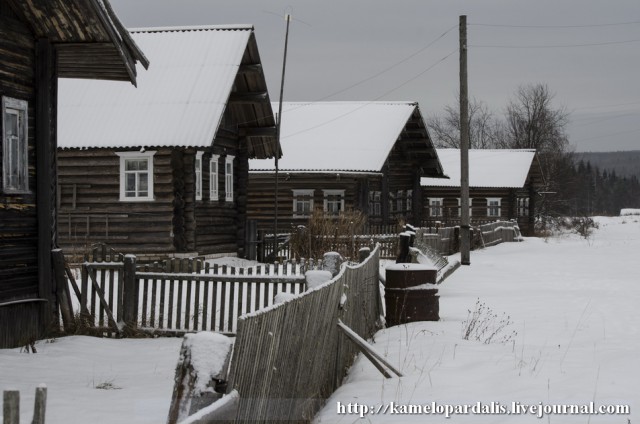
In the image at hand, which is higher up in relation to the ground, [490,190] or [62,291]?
[490,190]

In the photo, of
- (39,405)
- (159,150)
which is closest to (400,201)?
(159,150)

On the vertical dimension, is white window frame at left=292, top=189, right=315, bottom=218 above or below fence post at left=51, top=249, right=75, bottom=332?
above

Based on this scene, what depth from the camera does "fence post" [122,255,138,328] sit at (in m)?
12.1

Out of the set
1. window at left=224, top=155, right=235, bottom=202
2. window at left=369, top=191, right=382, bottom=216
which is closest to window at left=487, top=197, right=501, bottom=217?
window at left=369, top=191, right=382, bottom=216

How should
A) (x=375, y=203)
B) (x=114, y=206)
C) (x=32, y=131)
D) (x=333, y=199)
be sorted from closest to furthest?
(x=32, y=131)
(x=114, y=206)
(x=333, y=199)
(x=375, y=203)

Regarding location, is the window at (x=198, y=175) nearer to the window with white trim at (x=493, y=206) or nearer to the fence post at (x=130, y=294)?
the fence post at (x=130, y=294)

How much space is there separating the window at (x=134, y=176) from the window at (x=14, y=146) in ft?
38.9

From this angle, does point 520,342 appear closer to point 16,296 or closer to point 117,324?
point 117,324

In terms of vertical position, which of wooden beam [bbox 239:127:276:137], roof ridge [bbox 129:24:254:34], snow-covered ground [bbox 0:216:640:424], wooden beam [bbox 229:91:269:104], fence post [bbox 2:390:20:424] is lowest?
snow-covered ground [bbox 0:216:640:424]

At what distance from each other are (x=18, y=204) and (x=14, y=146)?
719 mm

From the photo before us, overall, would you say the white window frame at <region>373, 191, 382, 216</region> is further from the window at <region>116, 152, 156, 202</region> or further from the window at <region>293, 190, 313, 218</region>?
the window at <region>116, 152, 156, 202</region>

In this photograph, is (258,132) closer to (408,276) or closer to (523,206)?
(408,276)

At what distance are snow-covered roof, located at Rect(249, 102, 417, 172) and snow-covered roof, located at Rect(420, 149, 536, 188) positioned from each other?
13.8 metres

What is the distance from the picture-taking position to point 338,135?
3725cm
